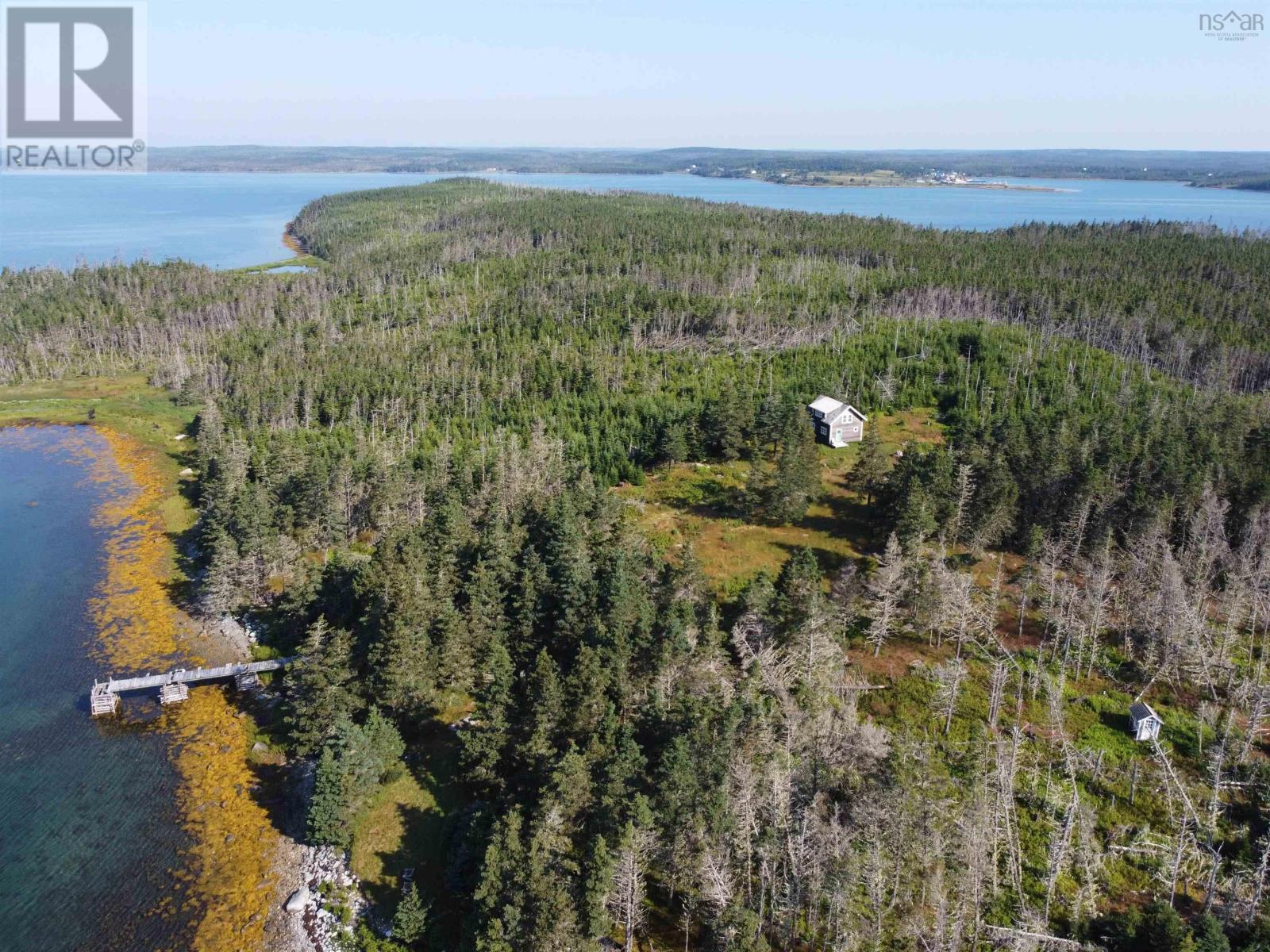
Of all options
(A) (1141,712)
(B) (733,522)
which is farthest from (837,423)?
(A) (1141,712)

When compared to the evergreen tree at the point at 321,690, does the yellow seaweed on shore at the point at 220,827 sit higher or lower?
lower

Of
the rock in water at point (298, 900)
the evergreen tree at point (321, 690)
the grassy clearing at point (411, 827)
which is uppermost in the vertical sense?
the evergreen tree at point (321, 690)

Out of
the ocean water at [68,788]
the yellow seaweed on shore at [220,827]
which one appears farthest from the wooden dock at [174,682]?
the ocean water at [68,788]

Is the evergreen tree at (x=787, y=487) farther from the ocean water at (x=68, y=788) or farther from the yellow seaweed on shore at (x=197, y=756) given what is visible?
the ocean water at (x=68, y=788)

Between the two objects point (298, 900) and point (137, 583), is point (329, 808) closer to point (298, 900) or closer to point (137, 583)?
point (298, 900)

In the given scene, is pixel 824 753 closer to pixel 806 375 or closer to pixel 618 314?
pixel 806 375

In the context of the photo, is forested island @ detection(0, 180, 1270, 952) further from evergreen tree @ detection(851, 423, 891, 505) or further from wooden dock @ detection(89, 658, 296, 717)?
wooden dock @ detection(89, 658, 296, 717)

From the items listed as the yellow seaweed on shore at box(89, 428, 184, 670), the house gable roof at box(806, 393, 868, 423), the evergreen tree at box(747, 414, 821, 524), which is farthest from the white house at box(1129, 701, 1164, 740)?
the yellow seaweed on shore at box(89, 428, 184, 670)

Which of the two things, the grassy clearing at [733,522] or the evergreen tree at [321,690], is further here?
the grassy clearing at [733,522]
